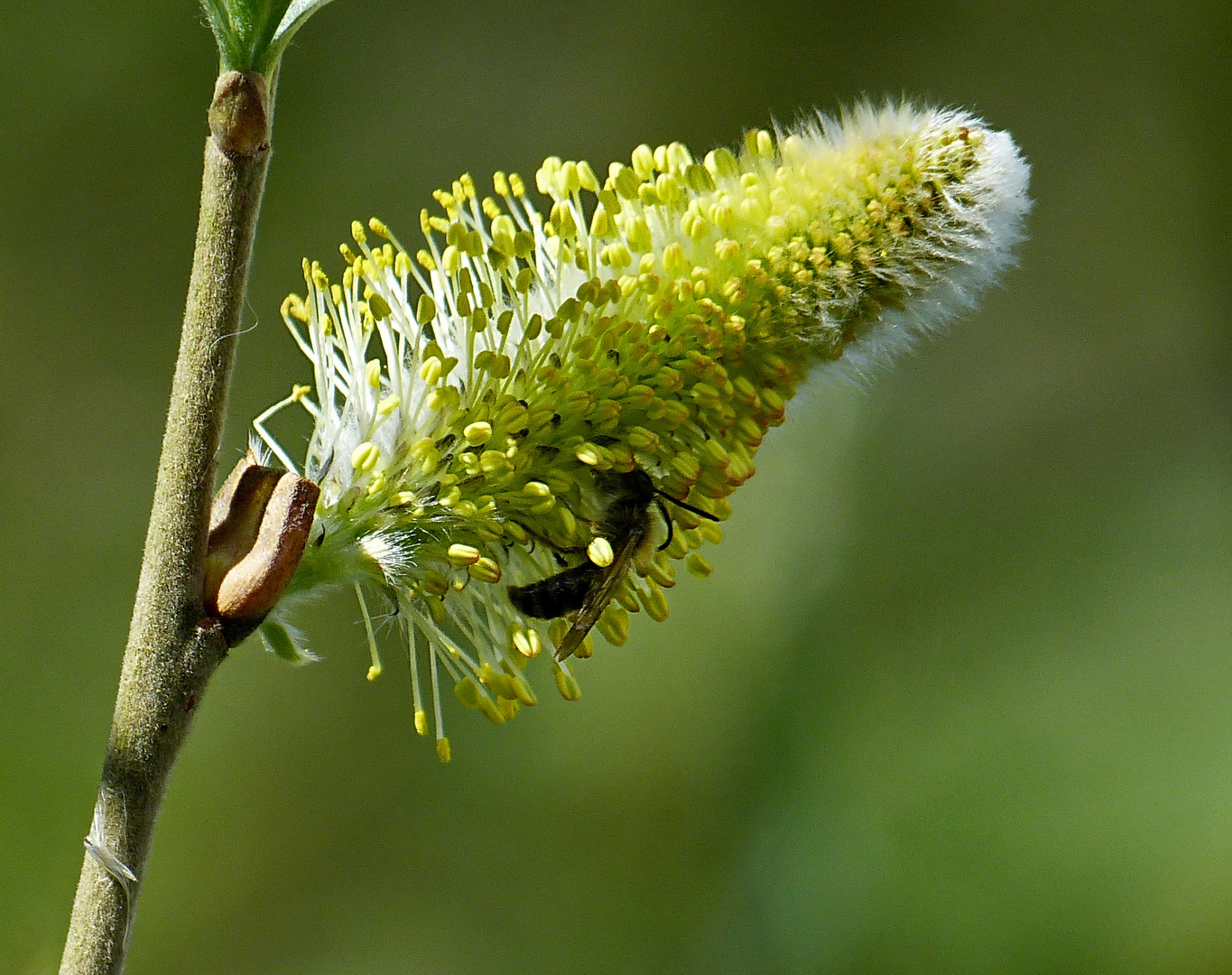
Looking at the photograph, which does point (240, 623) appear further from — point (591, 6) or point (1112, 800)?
point (591, 6)

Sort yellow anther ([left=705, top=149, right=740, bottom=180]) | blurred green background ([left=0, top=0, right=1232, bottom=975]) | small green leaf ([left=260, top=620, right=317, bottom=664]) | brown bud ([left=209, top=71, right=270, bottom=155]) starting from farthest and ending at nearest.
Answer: blurred green background ([left=0, top=0, right=1232, bottom=975]) → yellow anther ([left=705, top=149, right=740, bottom=180]) → small green leaf ([left=260, top=620, right=317, bottom=664]) → brown bud ([left=209, top=71, right=270, bottom=155])

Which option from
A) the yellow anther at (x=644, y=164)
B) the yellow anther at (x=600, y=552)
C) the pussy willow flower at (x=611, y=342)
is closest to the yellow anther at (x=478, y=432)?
the pussy willow flower at (x=611, y=342)

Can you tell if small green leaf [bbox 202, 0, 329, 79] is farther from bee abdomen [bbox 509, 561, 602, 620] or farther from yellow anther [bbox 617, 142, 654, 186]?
bee abdomen [bbox 509, 561, 602, 620]

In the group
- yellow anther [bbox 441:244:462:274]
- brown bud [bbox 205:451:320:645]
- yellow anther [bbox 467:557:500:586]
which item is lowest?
brown bud [bbox 205:451:320:645]

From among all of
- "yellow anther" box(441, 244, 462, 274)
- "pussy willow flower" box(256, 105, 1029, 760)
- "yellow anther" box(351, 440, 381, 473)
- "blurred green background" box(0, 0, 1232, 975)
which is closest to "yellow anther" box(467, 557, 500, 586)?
"pussy willow flower" box(256, 105, 1029, 760)

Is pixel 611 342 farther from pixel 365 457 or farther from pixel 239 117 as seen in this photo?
pixel 239 117

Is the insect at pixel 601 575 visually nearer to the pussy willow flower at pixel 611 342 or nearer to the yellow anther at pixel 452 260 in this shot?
the pussy willow flower at pixel 611 342

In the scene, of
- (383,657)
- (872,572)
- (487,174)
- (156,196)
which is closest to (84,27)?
(156,196)

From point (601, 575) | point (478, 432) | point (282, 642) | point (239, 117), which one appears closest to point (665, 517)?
point (601, 575)
